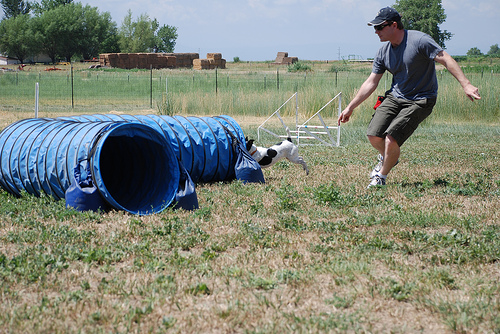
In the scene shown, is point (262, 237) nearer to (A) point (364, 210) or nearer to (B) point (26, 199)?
(A) point (364, 210)

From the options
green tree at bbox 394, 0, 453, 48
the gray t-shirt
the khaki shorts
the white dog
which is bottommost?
the white dog

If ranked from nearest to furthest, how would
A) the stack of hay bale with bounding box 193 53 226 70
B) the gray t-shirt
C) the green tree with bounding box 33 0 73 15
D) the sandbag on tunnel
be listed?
the sandbag on tunnel
the gray t-shirt
the stack of hay bale with bounding box 193 53 226 70
the green tree with bounding box 33 0 73 15

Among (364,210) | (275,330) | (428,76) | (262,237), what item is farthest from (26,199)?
(428,76)

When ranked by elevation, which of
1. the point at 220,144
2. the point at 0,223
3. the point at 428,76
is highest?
the point at 428,76

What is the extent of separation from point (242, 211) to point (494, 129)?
1252 centimetres

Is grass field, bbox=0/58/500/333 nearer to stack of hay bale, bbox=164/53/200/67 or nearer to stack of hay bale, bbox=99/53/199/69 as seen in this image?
stack of hay bale, bbox=99/53/199/69

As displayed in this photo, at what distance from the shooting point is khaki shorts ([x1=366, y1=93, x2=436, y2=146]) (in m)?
6.61

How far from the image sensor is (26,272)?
387 centimetres

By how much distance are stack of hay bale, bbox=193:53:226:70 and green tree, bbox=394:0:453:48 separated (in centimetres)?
3841

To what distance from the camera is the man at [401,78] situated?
21.2ft

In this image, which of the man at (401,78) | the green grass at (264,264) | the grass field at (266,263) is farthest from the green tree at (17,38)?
the man at (401,78)

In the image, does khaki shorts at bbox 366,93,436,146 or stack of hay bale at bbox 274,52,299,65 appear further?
stack of hay bale at bbox 274,52,299,65

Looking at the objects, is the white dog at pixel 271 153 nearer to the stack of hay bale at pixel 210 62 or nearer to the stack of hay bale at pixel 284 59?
the stack of hay bale at pixel 210 62

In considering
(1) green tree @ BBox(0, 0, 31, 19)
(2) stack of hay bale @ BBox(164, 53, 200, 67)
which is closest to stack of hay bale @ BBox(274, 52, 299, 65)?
(2) stack of hay bale @ BBox(164, 53, 200, 67)
